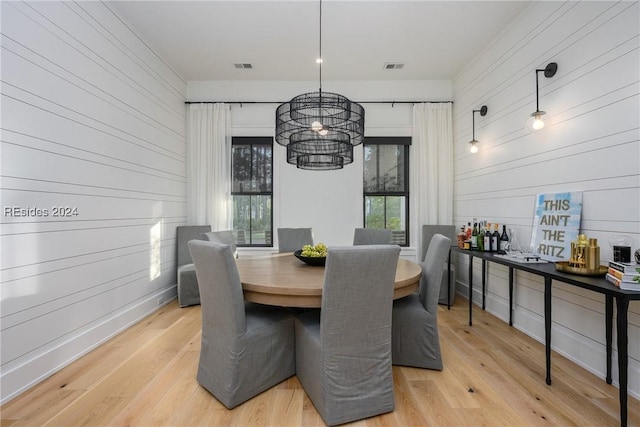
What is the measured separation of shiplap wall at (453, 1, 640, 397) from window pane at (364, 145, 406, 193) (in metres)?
1.22

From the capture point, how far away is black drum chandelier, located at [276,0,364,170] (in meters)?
2.24

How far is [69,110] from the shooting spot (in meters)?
2.33

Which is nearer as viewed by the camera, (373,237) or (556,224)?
(556,224)

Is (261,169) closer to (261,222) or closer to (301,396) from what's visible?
(261,222)

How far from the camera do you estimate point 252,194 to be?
4523 millimetres

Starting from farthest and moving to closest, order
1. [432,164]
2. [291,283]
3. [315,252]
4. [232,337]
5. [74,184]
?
[432,164] → [315,252] → [74,184] → [291,283] → [232,337]

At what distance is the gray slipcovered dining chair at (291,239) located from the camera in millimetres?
3648

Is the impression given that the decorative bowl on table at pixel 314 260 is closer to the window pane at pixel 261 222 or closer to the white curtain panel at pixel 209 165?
the window pane at pixel 261 222

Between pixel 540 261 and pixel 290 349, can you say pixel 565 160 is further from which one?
pixel 290 349

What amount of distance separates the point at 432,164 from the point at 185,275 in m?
3.71

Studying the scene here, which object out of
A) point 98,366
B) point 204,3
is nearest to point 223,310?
point 98,366

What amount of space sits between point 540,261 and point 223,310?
243 centimetres

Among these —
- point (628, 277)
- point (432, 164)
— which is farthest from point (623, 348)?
point (432, 164)

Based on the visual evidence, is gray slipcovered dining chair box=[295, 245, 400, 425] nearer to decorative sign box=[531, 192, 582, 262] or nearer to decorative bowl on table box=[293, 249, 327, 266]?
decorative bowl on table box=[293, 249, 327, 266]
